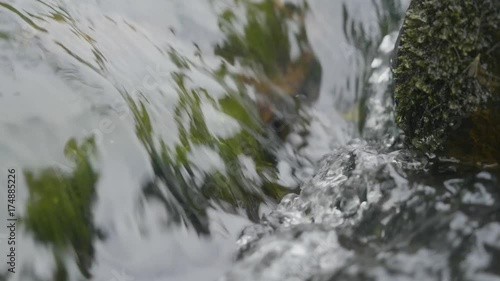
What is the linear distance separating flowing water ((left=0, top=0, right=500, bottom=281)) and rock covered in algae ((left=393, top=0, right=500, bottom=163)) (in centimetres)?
12

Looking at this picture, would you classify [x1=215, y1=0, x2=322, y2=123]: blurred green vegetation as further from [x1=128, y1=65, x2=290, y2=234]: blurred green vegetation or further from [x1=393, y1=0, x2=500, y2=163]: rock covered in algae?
[x1=393, y1=0, x2=500, y2=163]: rock covered in algae

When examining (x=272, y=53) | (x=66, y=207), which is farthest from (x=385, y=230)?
(x=272, y=53)

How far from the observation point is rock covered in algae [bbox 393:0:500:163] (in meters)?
2.44

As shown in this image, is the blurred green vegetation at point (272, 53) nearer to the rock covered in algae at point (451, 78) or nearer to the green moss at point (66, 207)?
the rock covered in algae at point (451, 78)

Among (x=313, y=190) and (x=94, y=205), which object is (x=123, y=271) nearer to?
(x=94, y=205)

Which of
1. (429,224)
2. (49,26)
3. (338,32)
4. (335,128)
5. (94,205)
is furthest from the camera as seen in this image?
(338,32)

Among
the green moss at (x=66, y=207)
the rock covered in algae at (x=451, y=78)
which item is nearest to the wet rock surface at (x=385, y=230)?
the rock covered in algae at (x=451, y=78)

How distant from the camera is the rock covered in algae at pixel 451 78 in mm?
2441

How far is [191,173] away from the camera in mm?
2941

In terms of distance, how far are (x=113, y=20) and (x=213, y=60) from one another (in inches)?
Result: 27.8

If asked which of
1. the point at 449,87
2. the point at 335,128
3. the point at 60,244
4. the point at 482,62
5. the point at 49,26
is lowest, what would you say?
the point at 60,244

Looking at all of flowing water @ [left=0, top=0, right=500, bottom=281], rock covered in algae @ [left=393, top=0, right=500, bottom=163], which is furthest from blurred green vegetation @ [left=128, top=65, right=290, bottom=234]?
rock covered in algae @ [left=393, top=0, right=500, bottom=163]

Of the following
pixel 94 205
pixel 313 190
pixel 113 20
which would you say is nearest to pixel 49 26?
pixel 113 20

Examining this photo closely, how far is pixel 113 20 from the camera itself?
12.3 feet
